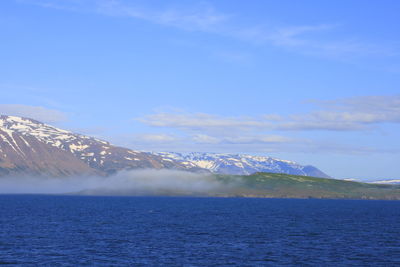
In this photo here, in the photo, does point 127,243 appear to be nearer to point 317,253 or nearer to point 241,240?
point 241,240

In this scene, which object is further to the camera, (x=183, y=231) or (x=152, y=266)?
(x=183, y=231)

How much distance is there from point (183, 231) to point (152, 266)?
62.9 metres

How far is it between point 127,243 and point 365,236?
67.7 meters

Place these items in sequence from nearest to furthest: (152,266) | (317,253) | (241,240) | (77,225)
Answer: (152,266)
(317,253)
(241,240)
(77,225)

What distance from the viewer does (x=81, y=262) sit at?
100625 mm

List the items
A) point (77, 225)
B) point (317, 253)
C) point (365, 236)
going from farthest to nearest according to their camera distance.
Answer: point (77, 225), point (365, 236), point (317, 253)

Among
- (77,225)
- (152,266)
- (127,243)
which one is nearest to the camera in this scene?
(152,266)

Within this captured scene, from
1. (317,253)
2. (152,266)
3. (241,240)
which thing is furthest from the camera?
(241,240)

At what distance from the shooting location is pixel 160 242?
132500mm

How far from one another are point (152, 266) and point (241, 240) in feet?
147

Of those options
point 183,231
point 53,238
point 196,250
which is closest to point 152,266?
point 196,250

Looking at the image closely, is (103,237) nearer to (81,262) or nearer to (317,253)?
(81,262)

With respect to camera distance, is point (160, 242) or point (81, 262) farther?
point (160, 242)

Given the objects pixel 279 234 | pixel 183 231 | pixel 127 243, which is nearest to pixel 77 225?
pixel 183 231
